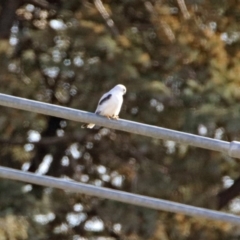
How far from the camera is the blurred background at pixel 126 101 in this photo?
36.3ft

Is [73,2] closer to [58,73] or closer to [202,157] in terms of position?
[58,73]

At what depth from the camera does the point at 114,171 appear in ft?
40.3

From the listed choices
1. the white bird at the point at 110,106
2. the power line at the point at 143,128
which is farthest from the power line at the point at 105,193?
the white bird at the point at 110,106

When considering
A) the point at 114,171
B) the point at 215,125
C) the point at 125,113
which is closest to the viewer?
the point at 215,125

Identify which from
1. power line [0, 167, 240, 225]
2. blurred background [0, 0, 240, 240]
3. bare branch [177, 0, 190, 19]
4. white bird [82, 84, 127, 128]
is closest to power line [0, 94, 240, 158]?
A: power line [0, 167, 240, 225]

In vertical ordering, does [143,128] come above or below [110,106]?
above

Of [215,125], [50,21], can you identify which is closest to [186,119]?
[215,125]

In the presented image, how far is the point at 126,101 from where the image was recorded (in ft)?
37.6

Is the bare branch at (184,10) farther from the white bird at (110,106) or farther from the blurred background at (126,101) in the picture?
the white bird at (110,106)

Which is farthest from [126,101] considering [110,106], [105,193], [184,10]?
[105,193]

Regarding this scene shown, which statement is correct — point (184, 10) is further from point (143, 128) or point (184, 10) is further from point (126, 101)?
point (143, 128)

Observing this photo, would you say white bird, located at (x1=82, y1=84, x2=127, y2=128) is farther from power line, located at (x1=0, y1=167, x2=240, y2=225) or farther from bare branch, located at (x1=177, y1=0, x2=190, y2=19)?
bare branch, located at (x1=177, y1=0, x2=190, y2=19)

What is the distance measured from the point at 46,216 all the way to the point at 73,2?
2190 millimetres

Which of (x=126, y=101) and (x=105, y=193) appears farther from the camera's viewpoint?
(x=126, y=101)
